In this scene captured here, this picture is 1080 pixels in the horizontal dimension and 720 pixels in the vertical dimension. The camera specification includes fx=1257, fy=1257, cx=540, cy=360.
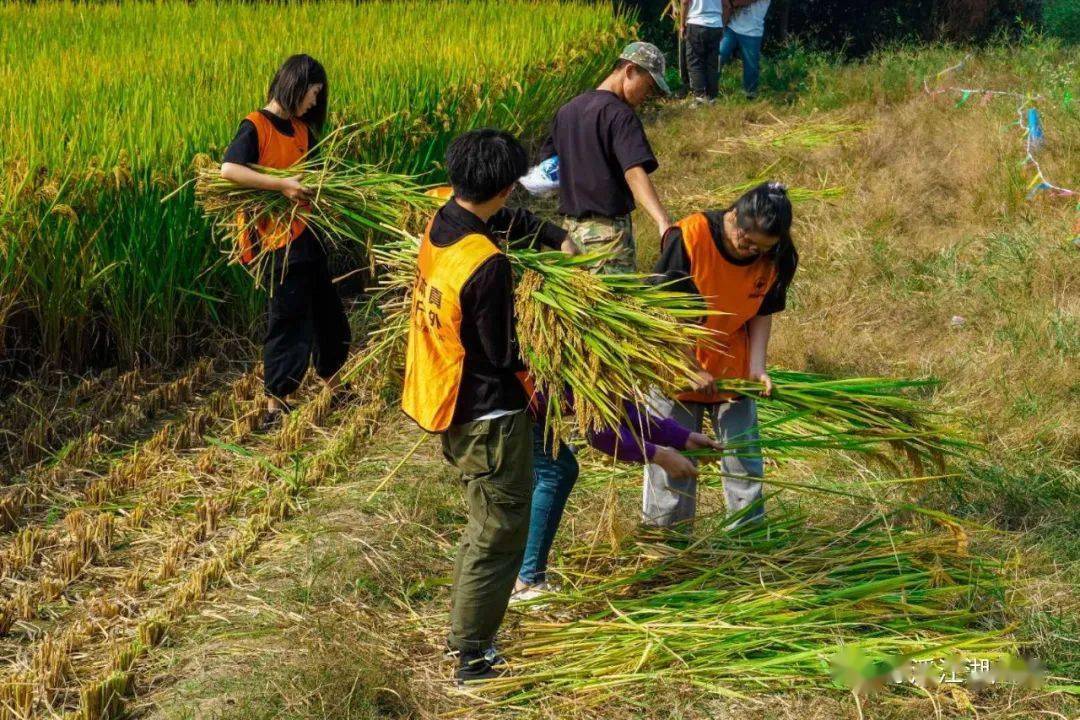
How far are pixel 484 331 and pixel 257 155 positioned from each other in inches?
83.6

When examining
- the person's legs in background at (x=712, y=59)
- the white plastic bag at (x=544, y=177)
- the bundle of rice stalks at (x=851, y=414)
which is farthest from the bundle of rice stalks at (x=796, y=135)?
the bundle of rice stalks at (x=851, y=414)

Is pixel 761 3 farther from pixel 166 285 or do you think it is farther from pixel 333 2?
pixel 166 285

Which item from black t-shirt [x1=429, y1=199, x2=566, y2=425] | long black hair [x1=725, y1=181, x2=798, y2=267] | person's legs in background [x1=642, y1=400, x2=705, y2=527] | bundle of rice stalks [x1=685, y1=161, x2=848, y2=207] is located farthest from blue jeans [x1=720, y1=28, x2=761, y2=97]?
black t-shirt [x1=429, y1=199, x2=566, y2=425]

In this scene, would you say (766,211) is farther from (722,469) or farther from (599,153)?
(599,153)

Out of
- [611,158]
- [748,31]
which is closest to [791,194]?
[748,31]

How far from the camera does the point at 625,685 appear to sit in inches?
125

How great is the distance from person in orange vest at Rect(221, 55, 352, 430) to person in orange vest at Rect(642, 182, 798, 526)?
5.62 ft

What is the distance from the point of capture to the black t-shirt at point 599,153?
452 cm

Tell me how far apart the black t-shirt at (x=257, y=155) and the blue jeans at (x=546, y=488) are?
1.77 m

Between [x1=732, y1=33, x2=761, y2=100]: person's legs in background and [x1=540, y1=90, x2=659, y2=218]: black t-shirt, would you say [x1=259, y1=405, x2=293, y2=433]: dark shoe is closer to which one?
[x1=540, y1=90, x2=659, y2=218]: black t-shirt

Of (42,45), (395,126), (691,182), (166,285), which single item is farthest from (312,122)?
(42,45)

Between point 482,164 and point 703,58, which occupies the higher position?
point 482,164

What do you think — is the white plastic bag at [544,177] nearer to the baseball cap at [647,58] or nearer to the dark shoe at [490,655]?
the baseball cap at [647,58]

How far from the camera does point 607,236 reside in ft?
15.3
